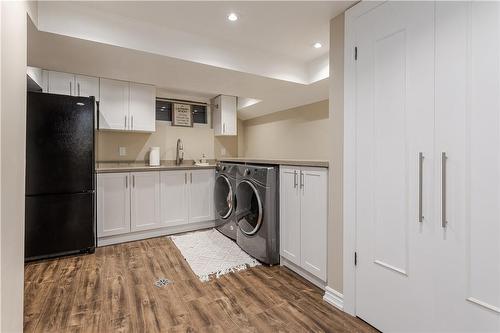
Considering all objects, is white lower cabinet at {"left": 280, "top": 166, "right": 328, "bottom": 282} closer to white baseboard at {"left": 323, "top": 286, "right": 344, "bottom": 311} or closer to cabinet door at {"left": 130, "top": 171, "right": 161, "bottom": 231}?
white baseboard at {"left": 323, "top": 286, "right": 344, "bottom": 311}

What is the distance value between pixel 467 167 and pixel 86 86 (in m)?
3.60

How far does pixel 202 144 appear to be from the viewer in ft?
14.3

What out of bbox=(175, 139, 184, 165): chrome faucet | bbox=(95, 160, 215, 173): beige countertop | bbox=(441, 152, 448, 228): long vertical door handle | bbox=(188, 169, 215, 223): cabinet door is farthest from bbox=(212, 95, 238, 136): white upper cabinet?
bbox=(441, 152, 448, 228): long vertical door handle

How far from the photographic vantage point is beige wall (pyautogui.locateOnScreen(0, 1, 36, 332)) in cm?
110

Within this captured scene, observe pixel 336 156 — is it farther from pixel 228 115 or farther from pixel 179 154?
pixel 179 154

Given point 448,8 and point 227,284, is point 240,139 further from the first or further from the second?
point 448,8

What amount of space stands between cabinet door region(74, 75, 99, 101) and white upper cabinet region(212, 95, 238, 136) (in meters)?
1.78

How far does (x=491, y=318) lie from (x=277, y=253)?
1580mm

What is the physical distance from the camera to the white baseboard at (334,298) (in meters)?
1.78

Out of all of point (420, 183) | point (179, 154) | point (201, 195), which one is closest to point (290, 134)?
point (201, 195)

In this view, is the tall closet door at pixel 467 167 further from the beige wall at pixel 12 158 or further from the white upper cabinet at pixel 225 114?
the white upper cabinet at pixel 225 114

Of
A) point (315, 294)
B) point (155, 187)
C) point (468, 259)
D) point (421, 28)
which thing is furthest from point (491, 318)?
point (155, 187)

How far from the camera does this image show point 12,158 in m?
1.23

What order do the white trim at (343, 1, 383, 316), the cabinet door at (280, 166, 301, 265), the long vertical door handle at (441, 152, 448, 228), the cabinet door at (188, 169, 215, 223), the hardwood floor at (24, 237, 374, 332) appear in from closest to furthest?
the long vertical door handle at (441, 152, 448, 228), the hardwood floor at (24, 237, 374, 332), the white trim at (343, 1, 383, 316), the cabinet door at (280, 166, 301, 265), the cabinet door at (188, 169, 215, 223)
